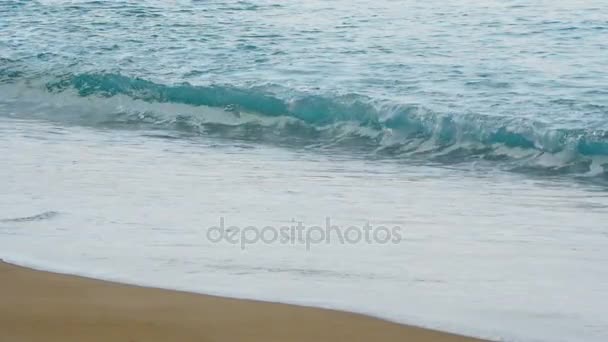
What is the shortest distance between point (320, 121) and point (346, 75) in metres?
1.60

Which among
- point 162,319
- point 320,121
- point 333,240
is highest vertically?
point 162,319

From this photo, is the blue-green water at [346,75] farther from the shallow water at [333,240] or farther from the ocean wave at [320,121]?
the shallow water at [333,240]

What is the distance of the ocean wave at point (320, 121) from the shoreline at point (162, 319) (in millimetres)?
3933

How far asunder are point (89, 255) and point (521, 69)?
22.0 ft

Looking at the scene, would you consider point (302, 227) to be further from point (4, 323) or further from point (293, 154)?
point (293, 154)

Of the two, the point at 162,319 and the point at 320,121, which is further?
the point at 320,121

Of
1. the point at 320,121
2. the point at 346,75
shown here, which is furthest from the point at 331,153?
the point at 346,75

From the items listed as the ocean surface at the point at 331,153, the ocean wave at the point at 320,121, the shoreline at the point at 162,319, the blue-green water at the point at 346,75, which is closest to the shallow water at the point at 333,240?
the ocean surface at the point at 331,153

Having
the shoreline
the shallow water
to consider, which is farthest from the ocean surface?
the shoreline

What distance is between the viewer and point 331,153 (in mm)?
8578

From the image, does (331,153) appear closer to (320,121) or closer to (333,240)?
(320,121)

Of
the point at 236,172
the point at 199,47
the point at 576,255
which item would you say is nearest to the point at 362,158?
the point at 236,172

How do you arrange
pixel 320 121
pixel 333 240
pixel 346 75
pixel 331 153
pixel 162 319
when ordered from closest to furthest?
1. pixel 162 319
2. pixel 333 240
3. pixel 331 153
4. pixel 320 121
5. pixel 346 75

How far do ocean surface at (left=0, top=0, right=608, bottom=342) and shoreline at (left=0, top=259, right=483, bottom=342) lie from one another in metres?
0.14
